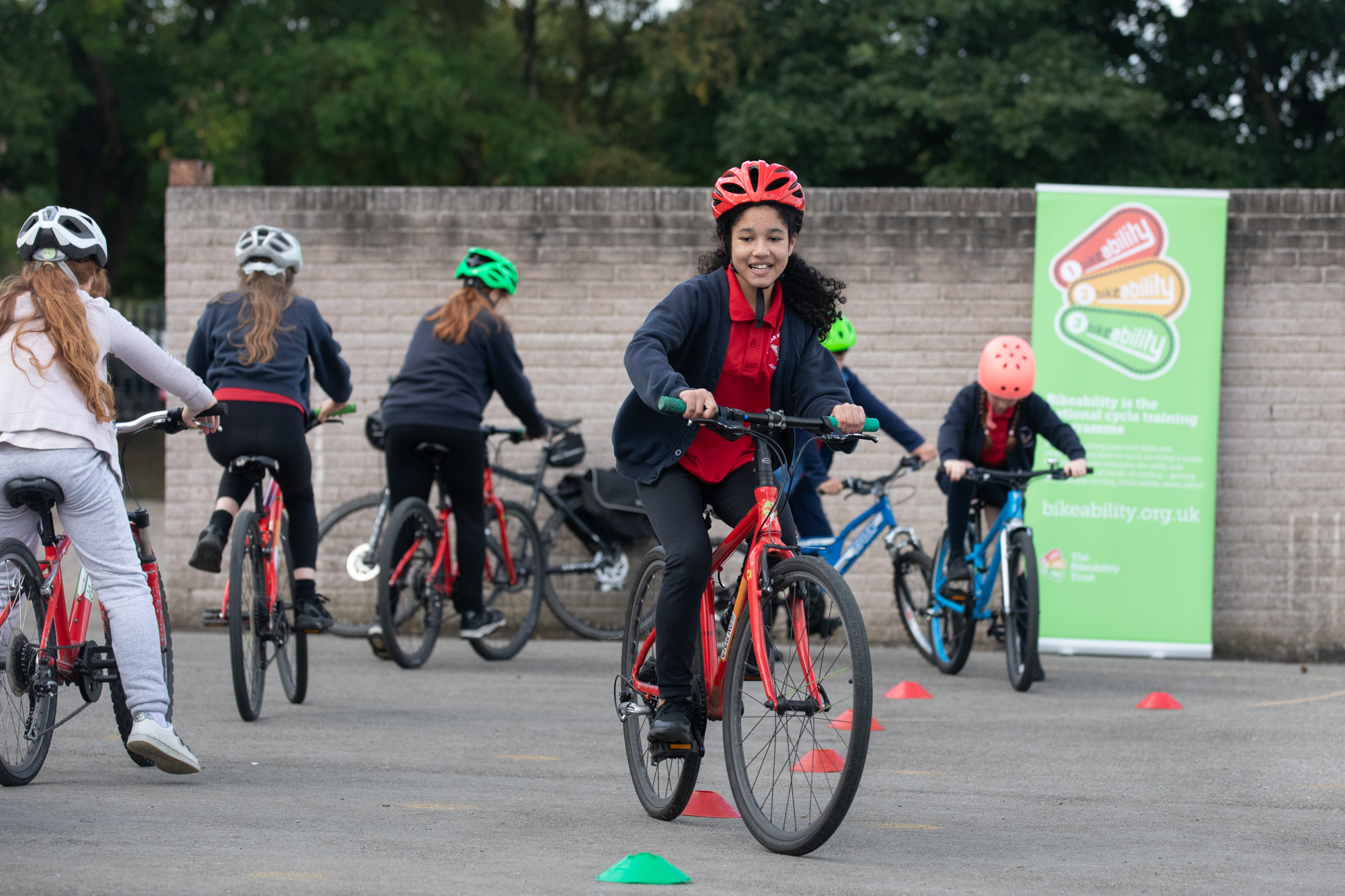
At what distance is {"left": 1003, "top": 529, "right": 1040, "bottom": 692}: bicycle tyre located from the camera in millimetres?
7680

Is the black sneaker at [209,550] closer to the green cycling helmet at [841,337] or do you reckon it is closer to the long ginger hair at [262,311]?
the long ginger hair at [262,311]

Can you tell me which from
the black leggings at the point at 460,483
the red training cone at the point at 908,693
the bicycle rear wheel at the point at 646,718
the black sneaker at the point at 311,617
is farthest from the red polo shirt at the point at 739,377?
the black leggings at the point at 460,483

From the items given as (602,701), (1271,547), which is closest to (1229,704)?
(1271,547)

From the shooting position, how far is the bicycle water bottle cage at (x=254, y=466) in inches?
253

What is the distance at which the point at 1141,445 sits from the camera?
9.38 metres

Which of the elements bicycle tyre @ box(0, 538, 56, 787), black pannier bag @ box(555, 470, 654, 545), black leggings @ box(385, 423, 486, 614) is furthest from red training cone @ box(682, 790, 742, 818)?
black pannier bag @ box(555, 470, 654, 545)

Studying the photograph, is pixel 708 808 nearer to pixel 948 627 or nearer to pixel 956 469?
pixel 956 469

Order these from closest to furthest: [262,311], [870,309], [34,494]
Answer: [34,494]
[262,311]
[870,309]

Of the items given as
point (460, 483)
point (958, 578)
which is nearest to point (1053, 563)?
point (958, 578)

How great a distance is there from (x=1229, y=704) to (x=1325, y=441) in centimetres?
278

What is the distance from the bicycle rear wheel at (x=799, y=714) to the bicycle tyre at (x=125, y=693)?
1892 mm

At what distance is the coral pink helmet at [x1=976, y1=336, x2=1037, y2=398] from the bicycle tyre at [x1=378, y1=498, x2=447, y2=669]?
2.97 m

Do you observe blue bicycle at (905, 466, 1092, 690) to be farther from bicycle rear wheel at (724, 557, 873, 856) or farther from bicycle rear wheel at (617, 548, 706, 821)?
bicycle rear wheel at (724, 557, 873, 856)

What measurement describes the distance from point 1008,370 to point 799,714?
413cm
